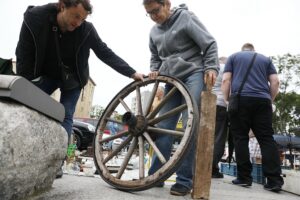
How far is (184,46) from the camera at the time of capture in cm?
304

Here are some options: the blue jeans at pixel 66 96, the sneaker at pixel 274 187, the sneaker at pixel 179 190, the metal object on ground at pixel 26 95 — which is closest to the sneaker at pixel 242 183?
the sneaker at pixel 274 187

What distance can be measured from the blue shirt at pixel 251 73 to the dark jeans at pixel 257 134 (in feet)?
0.37


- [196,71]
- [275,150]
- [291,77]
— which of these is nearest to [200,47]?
[196,71]

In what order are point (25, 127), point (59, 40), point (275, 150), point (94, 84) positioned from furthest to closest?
1. point (94, 84)
2. point (275, 150)
3. point (59, 40)
4. point (25, 127)

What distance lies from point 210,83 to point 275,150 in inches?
65.9

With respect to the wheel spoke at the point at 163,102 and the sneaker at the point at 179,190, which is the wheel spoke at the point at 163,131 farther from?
the sneaker at the point at 179,190

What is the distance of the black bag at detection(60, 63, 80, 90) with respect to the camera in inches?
111

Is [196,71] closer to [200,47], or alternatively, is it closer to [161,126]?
[200,47]

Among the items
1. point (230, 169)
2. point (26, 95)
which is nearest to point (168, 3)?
point (26, 95)

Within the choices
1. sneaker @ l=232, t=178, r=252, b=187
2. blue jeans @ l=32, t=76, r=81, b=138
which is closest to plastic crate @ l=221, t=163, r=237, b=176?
sneaker @ l=232, t=178, r=252, b=187

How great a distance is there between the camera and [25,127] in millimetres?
1588

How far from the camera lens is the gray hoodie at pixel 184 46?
9.59 ft

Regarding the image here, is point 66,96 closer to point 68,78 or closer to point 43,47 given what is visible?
point 68,78

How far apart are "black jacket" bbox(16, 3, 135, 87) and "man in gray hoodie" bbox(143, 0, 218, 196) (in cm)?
42
